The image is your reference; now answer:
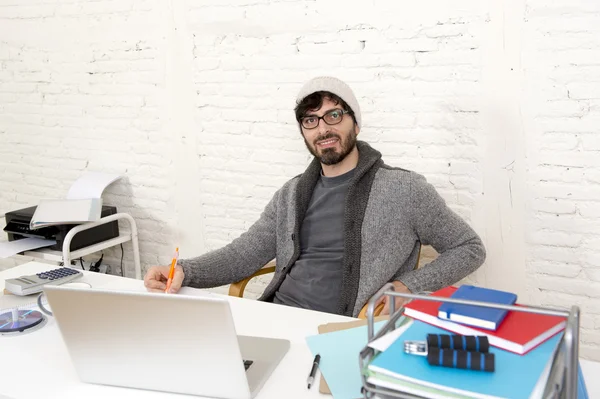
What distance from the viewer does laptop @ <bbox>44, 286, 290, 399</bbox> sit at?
110 centimetres

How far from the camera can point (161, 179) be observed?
312 cm

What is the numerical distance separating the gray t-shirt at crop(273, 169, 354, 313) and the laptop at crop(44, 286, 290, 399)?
0.80 meters

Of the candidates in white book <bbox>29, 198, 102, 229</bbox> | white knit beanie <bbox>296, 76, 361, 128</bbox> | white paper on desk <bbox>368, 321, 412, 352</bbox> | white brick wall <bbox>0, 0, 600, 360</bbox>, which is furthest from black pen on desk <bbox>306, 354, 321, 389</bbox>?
white book <bbox>29, 198, 102, 229</bbox>

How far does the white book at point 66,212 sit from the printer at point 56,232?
49 millimetres

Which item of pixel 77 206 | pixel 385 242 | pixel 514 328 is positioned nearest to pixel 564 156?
pixel 385 242

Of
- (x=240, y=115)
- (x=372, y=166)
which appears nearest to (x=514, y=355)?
(x=372, y=166)

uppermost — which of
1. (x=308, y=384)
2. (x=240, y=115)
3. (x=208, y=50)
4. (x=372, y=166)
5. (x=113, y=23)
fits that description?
(x=113, y=23)

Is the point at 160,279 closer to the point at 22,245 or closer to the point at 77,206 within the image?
the point at 77,206

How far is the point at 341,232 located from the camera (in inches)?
81.9

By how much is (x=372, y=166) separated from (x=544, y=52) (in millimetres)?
726

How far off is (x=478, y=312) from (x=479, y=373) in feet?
0.44

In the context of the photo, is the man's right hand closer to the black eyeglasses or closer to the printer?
the black eyeglasses

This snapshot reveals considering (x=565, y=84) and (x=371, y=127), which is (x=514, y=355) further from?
(x=371, y=127)

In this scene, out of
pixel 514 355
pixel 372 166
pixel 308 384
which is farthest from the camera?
pixel 372 166
